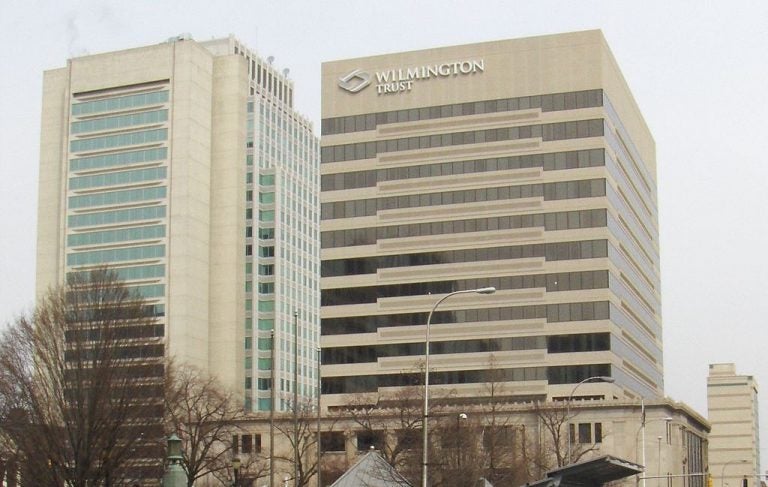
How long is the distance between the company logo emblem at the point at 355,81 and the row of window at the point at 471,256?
58.5 ft

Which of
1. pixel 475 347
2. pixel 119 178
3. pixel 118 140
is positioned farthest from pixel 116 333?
pixel 118 140

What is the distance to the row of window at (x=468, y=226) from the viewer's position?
12038cm

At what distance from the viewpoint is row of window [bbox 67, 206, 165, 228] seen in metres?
165

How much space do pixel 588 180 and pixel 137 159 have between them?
68.5 meters

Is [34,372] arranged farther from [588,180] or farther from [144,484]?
[588,180]

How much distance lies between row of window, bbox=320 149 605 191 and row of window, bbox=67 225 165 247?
4217cm

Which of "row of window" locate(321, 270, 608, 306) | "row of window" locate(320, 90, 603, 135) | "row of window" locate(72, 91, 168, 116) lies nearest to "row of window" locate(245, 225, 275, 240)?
A: "row of window" locate(72, 91, 168, 116)

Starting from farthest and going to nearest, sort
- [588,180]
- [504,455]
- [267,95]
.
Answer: [267,95] → [588,180] → [504,455]

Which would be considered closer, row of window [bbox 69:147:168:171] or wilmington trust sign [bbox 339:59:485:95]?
wilmington trust sign [bbox 339:59:485:95]

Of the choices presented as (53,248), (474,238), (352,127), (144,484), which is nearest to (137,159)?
(53,248)

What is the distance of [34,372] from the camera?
64.5 metres

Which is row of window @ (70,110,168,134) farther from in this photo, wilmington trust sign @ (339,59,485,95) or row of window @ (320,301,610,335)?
row of window @ (320,301,610,335)

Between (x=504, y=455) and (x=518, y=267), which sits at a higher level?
(x=518, y=267)

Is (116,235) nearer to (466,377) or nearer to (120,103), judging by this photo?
(120,103)
